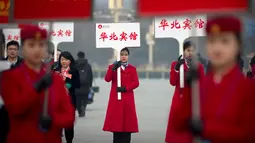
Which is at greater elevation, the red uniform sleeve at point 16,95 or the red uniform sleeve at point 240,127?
the red uniform sleeve at point 16,95

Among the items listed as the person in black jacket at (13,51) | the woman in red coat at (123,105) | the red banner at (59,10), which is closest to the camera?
the red banner at (59,10)

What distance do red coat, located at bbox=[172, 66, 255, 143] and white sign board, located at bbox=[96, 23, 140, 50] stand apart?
234 inches

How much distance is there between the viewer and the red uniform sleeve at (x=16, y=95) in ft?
13.0

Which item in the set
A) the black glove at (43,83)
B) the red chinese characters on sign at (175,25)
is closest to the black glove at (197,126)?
the black glove at (43,83)

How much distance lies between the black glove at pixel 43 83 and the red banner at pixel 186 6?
0.81 metres

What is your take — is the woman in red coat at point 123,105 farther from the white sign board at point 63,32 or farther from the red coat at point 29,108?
the red coat at point 29,108

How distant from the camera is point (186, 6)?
13.6 ft

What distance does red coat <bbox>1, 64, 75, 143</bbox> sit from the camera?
13.1ft

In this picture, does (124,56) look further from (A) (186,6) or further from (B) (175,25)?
(A) (186,6)

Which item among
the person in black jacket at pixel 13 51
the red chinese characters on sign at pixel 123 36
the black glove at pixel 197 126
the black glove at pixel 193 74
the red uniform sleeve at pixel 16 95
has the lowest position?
the black glove at pixel 197 126

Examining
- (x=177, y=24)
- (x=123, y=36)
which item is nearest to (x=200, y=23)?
(x=177, y=24)

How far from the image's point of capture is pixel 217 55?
3.56 metres

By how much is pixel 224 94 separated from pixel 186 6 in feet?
2.83

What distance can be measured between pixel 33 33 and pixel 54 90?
41 centimetres
